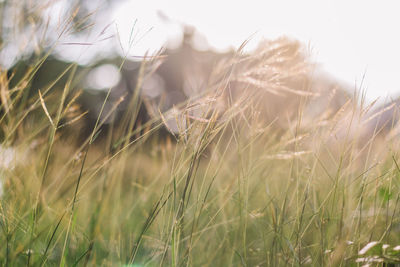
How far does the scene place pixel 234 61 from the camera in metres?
0.98

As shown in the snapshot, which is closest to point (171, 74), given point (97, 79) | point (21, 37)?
point (97, 79)

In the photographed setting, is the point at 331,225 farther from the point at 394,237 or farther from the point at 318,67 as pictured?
the point at 318,67

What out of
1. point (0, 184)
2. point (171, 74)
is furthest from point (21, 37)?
point (171, 74)

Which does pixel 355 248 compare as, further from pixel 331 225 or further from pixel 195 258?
pixel 195 258

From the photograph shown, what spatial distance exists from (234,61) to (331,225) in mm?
621

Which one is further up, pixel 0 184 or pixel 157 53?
pixel 157 53

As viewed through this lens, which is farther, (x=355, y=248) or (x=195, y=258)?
(x=195, y=258)

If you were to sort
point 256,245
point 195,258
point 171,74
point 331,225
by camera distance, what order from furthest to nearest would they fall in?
point 171,74, point 256,245, point 195,258, point 331,225

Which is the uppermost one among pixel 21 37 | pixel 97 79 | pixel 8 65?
pixel 21 37

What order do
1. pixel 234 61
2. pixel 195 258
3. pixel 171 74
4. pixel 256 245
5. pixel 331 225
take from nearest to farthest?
pixel 234 61 → pixel 331 225 → pixel 195 258 → pixel 256 245 → pixel 171 74

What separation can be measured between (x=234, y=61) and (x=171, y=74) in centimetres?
1316

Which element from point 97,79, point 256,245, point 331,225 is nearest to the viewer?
point 331,225

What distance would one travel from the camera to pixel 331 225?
1198 millimetres

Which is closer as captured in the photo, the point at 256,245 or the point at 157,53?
the point at 157,53
